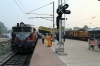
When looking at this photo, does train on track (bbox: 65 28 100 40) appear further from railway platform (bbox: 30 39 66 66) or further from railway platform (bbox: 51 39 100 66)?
railway platform (bbox: 30 39 66 66)

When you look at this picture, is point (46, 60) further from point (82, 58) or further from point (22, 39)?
point (22, 39)

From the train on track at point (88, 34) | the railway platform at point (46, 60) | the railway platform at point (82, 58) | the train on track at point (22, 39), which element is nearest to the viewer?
the railway platform at point (82, 58)

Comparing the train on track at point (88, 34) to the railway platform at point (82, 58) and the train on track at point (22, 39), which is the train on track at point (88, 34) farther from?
the railway platform at point (82, 58)

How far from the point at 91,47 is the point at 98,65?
Result: 9.04m

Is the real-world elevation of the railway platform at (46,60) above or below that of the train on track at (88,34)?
below

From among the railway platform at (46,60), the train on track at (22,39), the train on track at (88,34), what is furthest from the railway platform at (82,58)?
the train on track at (88,34)

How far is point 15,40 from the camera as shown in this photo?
717 inches

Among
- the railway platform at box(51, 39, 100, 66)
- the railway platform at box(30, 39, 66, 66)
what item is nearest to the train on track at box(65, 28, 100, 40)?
the railway platform at box(51, 39, 100, 66)

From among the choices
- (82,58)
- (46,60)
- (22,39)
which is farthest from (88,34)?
(46,60)

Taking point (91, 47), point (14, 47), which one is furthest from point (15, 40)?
point (91, 47)

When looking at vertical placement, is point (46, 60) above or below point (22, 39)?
below

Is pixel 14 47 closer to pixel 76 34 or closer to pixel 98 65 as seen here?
pixel 98 65

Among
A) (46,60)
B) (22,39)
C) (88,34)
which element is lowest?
(46,60)

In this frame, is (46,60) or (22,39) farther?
(22,39)
